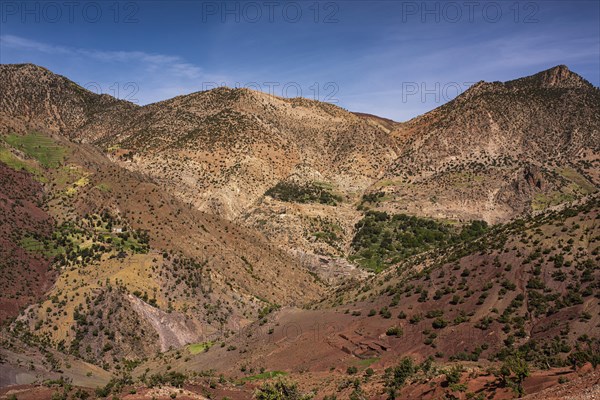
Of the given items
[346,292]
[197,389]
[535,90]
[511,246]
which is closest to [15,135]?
[346,292]

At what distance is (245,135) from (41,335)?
176 feet

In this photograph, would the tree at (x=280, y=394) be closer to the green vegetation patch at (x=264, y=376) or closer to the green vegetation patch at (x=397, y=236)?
the green vegetation patch at (x=264, y=376)

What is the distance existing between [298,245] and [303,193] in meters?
13.8

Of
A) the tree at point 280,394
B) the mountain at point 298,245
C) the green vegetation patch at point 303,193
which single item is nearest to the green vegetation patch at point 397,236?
the mountain at point 298,245

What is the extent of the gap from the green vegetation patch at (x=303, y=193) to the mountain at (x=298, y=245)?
13.0 inches

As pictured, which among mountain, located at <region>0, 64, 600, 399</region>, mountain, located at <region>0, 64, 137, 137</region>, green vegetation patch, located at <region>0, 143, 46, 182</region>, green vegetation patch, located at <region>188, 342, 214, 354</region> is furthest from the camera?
mountain, located at <region>0, 64, 137, 137</region>

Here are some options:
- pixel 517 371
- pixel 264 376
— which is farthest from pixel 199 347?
pixel 517 371

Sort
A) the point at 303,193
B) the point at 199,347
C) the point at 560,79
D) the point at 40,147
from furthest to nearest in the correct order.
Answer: the point at 560,79
the point at 303,193
the point at 40,147
the point at 199,347

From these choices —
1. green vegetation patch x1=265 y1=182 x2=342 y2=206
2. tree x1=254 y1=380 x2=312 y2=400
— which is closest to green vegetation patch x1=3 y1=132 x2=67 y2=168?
green vegetation patch x1=265 y1=182 x2=342 y2=206

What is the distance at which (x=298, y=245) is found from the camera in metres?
67.7

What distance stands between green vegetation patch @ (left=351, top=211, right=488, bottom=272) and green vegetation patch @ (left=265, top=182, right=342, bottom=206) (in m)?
6.94

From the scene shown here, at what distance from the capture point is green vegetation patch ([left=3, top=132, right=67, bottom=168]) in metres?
62.2

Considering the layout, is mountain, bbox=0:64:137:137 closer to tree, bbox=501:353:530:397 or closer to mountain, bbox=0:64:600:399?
mountain, bbox=0:64:600:399

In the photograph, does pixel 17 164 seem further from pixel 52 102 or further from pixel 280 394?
pixel 52 102
